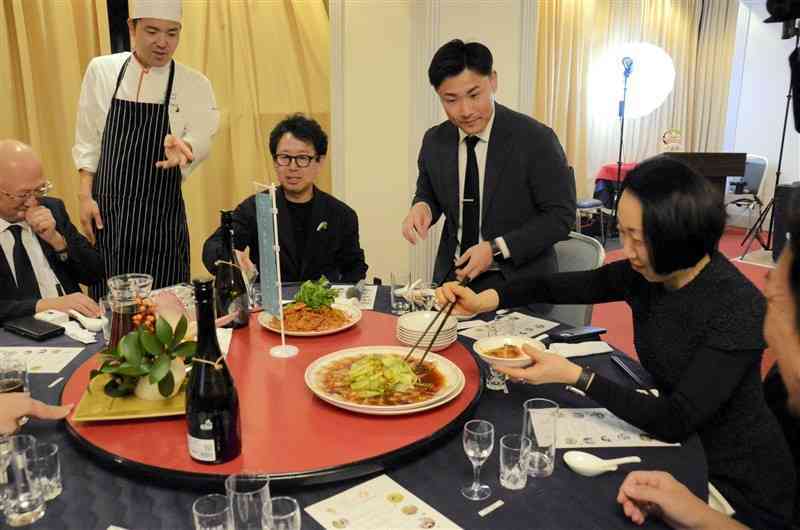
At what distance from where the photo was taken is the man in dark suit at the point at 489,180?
2348mm

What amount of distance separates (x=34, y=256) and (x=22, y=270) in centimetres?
7

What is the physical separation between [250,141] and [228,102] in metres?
0.31

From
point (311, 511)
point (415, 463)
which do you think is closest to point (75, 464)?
point (311, 511)

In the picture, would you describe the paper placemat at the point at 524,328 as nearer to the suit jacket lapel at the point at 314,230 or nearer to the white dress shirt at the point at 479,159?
the white dress shirt at the point at 479,159

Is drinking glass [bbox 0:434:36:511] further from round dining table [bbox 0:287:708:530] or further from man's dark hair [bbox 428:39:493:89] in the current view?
man's dark hair [bbox 428:39:493:89]

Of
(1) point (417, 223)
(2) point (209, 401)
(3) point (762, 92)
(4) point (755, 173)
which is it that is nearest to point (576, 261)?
(1) point (417, 223)

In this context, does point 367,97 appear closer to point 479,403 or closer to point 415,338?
point 415,338

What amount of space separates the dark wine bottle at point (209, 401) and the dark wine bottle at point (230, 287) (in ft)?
2.44

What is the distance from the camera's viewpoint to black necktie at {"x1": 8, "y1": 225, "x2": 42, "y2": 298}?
2322 mm

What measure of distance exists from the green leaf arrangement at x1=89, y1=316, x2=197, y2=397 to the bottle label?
0.64 ft

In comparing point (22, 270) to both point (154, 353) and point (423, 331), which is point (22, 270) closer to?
point (154, 353)

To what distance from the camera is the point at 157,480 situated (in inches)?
43.5

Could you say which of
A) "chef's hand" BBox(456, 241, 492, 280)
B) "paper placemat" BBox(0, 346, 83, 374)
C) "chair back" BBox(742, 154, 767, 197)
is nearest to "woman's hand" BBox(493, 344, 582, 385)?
"chef's hand" BBox(456, 241, 492, 280)

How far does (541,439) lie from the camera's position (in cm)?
Answer: 121
